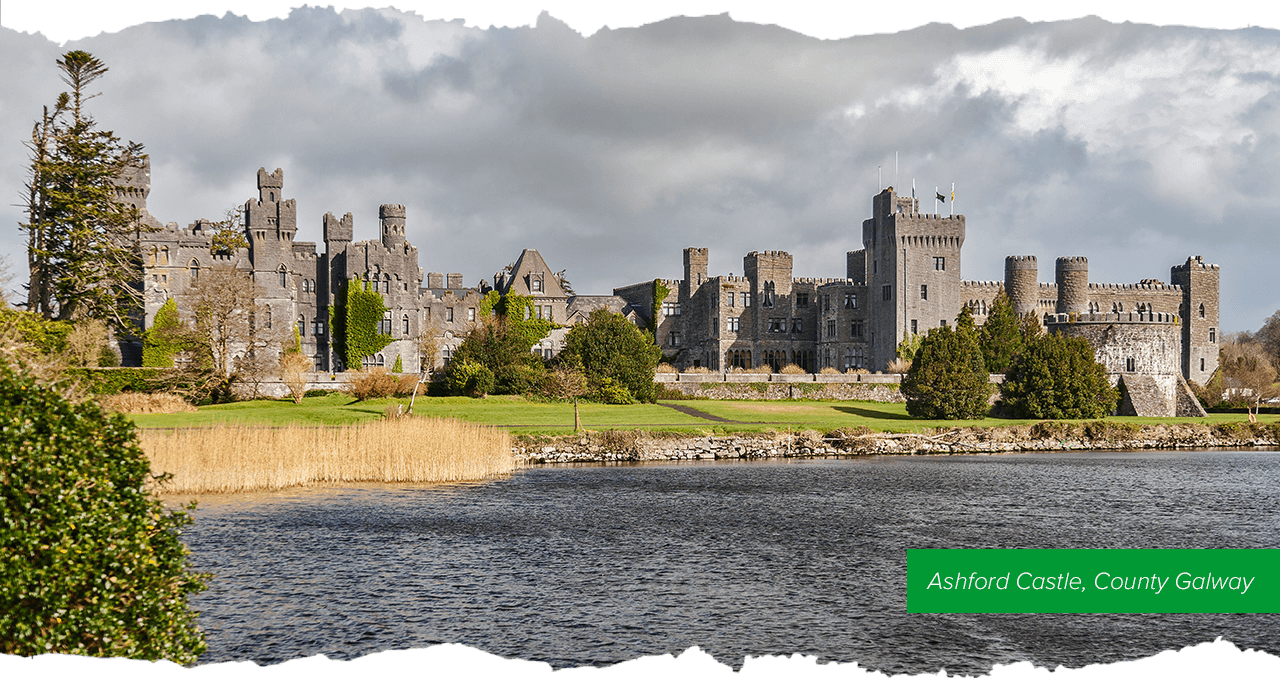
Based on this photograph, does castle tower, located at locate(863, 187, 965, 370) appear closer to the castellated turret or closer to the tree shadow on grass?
the tree shadow on grass

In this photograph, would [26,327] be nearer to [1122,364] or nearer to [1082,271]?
[1122,364]

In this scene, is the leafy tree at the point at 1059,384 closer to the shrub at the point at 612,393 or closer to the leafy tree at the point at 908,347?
the leafy tree at the point at 908,347

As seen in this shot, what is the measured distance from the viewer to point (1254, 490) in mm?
29391

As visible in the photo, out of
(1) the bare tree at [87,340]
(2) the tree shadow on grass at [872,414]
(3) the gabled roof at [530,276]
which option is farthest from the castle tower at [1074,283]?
(1) the bare tree at [87,340]

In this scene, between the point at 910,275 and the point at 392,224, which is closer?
the point at 392,224

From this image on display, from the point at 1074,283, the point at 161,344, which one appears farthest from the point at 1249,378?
the point at 161,344

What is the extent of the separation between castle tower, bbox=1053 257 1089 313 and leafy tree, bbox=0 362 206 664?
93057mm

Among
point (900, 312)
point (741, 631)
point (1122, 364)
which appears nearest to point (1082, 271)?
point (900, 312)

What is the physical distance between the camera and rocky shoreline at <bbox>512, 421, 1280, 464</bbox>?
1564 inches

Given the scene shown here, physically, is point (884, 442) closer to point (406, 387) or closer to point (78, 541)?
point (406, 387)

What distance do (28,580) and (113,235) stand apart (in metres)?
58.0

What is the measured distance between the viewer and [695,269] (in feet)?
293

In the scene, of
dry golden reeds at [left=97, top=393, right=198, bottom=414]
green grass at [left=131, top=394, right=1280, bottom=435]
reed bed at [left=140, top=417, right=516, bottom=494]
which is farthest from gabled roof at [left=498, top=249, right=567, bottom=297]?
reed bed at [left=140, top=417, right=516, bottom=494]

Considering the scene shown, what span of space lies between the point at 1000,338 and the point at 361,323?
4468 centimetres
